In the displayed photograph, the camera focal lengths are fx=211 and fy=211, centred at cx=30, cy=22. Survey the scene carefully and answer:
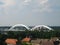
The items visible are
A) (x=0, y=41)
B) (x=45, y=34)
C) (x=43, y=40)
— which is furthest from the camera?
(x=45, y=34)

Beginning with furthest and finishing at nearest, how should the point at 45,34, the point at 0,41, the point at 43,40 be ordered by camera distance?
the point at 45,34 → the point at 43,40 → the point at 0,41

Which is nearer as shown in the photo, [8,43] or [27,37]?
[8,43]

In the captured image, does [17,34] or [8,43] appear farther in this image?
[17,34]

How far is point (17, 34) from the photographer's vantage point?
17.6 m

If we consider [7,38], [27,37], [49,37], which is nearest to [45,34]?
[49,37]

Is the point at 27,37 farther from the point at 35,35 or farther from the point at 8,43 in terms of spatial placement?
the point at 8,43

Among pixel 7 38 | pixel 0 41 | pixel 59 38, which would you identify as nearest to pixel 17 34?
pixel 7 38

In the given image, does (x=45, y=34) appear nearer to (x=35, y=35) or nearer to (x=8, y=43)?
(x=35, y=35)

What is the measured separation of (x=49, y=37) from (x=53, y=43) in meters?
1.52

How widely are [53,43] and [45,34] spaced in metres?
1.87

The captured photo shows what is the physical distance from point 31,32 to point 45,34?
123cm

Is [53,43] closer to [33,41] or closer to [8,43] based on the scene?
[33,41]

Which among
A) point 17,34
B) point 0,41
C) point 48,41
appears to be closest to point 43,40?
point 48,41

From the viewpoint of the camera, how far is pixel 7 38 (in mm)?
17312
